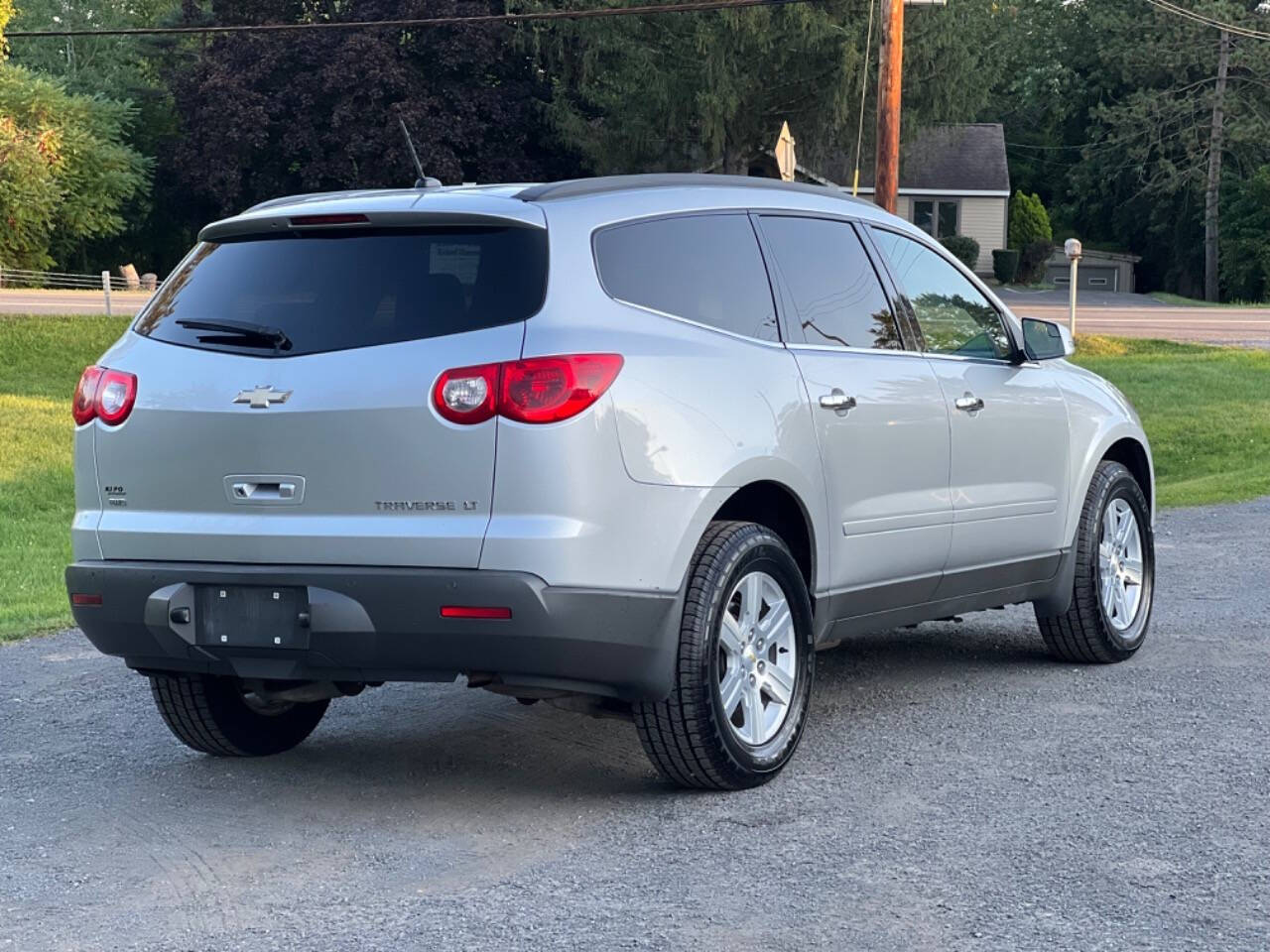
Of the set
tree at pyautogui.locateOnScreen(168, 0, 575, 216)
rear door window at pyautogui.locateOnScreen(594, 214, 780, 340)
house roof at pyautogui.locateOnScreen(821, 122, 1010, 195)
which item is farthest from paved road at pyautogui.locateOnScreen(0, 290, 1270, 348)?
rear door window at pyautogui.locateOnScreen(594, 214, 780, 340)

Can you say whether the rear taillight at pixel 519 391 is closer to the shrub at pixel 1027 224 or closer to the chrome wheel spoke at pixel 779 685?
the chrome wheel spoke at pixel 779 685

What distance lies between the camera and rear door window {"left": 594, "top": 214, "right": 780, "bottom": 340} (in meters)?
5.53

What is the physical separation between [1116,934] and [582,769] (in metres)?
2.19

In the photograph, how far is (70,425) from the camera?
21016 mm

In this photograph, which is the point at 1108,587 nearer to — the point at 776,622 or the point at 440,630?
the point at 776,622

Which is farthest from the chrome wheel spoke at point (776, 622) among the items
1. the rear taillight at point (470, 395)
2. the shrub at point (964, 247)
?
the shrub at point (964, 247)

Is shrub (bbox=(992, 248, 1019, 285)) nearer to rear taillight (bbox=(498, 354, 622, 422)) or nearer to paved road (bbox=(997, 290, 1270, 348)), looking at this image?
paved road (bbox=(997, 290, 1270, 348))

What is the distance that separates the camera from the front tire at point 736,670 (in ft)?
17.6

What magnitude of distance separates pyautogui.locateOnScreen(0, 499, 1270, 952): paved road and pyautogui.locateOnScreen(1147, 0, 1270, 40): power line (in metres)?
59.5

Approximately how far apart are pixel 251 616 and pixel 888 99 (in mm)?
18916


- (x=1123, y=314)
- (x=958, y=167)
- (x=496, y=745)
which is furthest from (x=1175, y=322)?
(x=496, y=745)

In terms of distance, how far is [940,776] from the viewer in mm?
5762

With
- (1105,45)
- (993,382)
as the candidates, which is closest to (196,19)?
(1105,45)

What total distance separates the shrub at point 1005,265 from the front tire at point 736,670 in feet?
186
